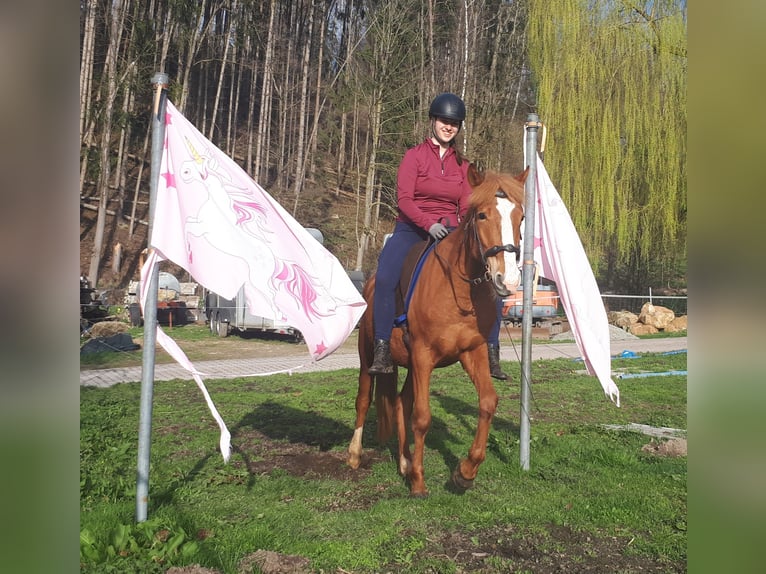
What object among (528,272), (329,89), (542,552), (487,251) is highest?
(329,89)

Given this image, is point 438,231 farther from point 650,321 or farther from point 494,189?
point 650,321

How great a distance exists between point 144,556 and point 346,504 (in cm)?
172

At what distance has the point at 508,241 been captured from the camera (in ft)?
13.7

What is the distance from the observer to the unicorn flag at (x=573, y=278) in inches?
204

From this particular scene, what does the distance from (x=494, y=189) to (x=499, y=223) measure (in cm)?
28

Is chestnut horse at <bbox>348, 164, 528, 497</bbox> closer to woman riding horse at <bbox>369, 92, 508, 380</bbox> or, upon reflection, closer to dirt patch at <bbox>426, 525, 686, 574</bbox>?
woman riding horse at <bbox>369, 92, 508, 380</bbox>

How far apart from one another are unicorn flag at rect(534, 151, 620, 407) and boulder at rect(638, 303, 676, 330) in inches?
763

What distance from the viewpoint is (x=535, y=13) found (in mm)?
20078

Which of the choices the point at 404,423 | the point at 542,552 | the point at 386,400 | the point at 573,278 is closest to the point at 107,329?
the point at 386,400

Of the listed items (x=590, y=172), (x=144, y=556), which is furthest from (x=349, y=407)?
(x=590, y=172)

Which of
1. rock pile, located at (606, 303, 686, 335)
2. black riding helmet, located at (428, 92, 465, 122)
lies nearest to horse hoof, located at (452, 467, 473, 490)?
black riding helmet, located at (428, 92, 465, 122)

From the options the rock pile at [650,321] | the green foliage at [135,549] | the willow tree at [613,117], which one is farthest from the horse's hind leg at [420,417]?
the rock pile at [650,321]

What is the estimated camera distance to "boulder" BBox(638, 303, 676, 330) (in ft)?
76.4
